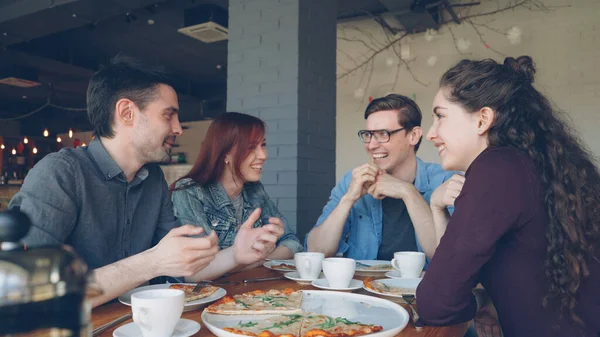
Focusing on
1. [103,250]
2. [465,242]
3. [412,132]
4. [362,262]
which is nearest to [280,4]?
[412,132]

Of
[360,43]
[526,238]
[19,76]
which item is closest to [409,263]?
[526,238]

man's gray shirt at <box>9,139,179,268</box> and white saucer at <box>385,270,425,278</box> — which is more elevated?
man's gray shirt at <box>9,139,179,268</box>

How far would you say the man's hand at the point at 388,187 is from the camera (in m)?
2.01

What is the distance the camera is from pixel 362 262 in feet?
6.04

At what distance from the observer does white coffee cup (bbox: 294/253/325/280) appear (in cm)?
143

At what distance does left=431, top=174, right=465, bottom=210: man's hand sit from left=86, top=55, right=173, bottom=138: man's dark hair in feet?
3.67

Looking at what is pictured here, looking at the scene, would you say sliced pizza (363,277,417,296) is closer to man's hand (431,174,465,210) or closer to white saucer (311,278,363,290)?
white saucer (311,278,363,290)

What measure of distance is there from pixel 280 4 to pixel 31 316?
344 cm

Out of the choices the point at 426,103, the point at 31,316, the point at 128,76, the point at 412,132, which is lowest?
the point at 31,316

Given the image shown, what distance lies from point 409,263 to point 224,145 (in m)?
1.19

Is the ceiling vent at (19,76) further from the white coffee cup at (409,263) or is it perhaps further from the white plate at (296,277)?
the white coffee cup at (409,263)

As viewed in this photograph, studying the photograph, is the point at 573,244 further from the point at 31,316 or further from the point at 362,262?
the point at 31,316

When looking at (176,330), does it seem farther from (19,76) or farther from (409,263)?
(19,76)

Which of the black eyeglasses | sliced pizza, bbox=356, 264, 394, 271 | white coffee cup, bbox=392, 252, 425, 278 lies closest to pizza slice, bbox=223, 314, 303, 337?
white coffee cup, bbox=392, 252, 425, 278
